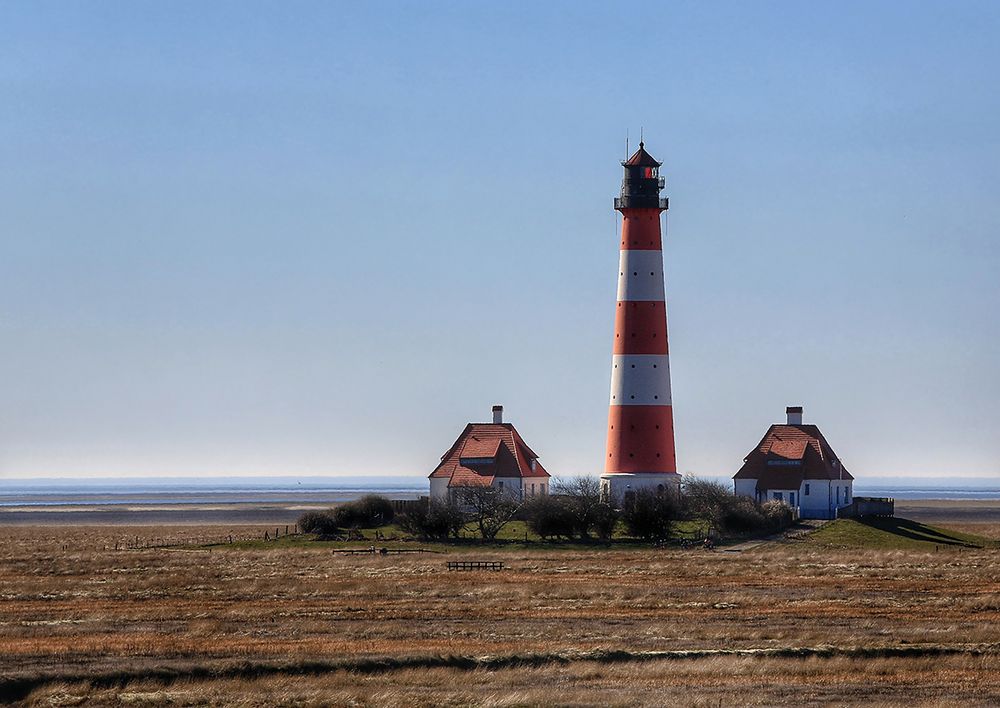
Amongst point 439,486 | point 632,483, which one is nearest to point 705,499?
point 632,483

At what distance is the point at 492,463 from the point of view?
96.2m

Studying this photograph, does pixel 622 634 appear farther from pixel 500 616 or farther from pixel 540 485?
pixel 540 485

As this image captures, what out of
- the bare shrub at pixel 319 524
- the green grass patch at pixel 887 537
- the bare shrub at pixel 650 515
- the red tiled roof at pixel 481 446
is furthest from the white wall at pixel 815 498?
the bare shrub at pixel 319 524

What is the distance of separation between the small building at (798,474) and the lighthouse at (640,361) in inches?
421

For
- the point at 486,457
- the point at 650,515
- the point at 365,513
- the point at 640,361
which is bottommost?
the point at 650,515

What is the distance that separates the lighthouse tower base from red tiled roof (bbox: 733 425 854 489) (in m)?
11.1

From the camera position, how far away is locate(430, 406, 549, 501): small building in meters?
95.2

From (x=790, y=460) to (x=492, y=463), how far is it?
16.7m

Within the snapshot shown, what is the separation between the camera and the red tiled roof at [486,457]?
95688mm

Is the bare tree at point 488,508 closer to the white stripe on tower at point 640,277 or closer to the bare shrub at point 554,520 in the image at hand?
the bare shrub at point 554,520

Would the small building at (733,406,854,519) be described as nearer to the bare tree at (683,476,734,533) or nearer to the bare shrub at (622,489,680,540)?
the bare tree at (683,476,734,533)

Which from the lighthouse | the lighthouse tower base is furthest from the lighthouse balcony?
the lighthouse tower base

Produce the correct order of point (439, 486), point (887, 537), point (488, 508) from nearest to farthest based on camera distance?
point (887, 537), point (488, 508), point (439, 486)

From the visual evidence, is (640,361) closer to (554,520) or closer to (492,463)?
(554,520)
